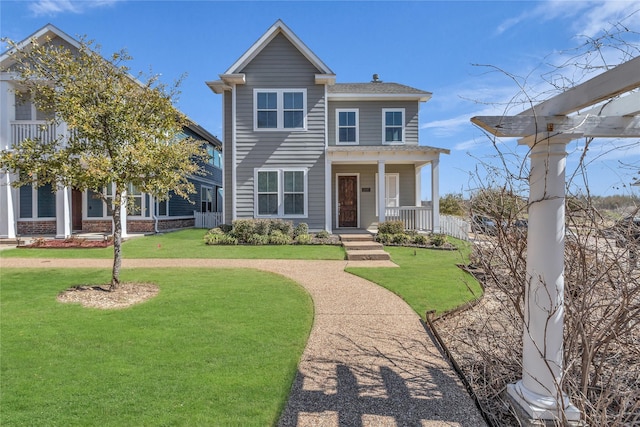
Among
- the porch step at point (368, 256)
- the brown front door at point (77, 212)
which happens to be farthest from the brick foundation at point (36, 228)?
the porch step at point (368, 256)

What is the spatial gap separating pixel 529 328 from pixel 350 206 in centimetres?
1368

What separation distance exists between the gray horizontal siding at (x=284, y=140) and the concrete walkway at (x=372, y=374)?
8.51 m

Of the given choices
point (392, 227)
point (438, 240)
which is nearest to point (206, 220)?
point (392, 227)

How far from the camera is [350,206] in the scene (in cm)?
1631

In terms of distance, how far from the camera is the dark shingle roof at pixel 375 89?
1549 cm

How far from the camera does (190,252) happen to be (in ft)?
37.2

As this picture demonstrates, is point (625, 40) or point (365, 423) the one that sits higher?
point (625, 40)

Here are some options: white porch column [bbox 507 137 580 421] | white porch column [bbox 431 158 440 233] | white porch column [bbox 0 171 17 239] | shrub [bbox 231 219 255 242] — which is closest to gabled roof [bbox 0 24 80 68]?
white porch column [bbox 0 171 17 239]

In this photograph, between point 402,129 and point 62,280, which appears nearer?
point 62,280

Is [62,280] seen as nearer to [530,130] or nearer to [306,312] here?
[306,312]

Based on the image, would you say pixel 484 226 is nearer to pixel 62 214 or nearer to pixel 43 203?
pixel 62 214

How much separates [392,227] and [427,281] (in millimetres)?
6062

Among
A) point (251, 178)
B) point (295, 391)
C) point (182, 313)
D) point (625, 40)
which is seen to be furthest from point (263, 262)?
point (625, 40)

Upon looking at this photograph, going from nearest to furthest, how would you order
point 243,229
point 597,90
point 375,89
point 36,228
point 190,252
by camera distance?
point 597,90 → point 190,252 → point 243,229 → point 36,228 → point 375,89
